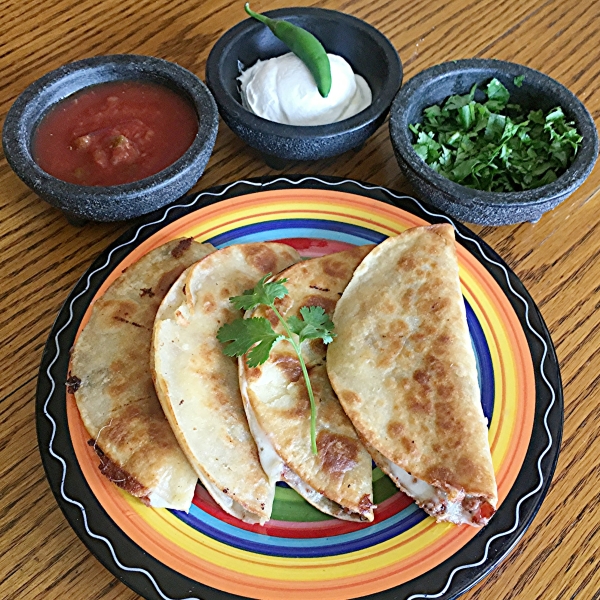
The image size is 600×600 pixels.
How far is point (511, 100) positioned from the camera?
2699mm

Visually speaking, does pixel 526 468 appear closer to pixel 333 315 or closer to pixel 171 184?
pixel 333 315

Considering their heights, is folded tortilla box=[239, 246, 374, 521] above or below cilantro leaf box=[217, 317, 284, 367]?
below

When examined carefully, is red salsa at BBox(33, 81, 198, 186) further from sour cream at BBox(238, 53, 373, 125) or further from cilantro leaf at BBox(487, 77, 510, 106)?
cilantro leaf at BBox(487, 77, 510, 106)

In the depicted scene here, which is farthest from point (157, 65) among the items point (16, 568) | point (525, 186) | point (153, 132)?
point (16, 568)

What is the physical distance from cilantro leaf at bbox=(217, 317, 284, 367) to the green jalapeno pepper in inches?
44.8

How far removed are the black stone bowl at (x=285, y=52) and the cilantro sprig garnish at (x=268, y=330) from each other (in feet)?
2.22

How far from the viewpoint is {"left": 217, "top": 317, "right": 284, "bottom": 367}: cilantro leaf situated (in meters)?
1.85

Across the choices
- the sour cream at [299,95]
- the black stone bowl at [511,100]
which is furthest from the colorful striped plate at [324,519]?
the sour cream at [299,95]

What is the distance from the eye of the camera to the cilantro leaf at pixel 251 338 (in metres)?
1.85

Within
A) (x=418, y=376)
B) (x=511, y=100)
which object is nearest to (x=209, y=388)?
(x=418, y=376)

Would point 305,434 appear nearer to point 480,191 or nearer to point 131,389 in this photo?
point 131,389

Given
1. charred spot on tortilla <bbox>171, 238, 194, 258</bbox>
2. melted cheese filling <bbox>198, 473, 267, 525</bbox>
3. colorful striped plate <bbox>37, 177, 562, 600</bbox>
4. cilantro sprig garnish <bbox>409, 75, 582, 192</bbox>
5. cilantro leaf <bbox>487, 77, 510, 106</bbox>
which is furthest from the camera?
cilantro leaf <bbox>487, 77, 510, 106</bbox>

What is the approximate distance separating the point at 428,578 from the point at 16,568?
4.01ft

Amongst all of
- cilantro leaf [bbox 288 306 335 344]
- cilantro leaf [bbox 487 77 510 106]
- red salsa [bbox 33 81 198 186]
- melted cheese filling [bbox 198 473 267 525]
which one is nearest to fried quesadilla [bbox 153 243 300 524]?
melted cheese filling [bbox 198 473 267 525]
